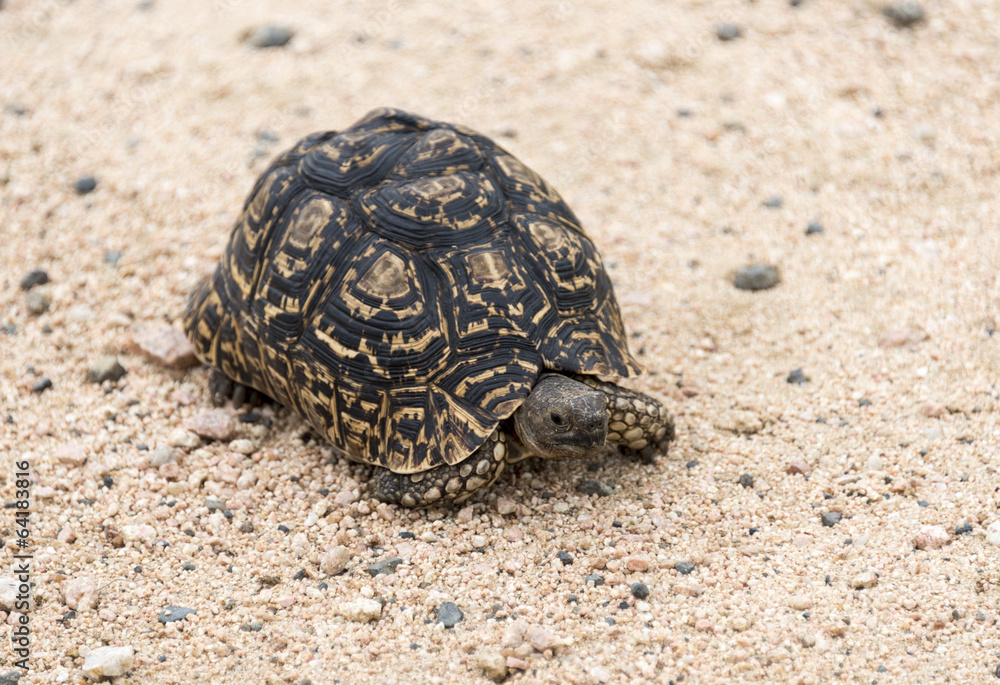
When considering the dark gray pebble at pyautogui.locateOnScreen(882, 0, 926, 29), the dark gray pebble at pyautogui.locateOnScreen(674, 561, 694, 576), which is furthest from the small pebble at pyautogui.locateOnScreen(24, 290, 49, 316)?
the dark gray pebble at pyautogui.locateOnScreen(882, 0, 926, 29)

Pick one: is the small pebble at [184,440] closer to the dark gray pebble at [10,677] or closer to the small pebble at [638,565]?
the dark gray pebble at [10,677]

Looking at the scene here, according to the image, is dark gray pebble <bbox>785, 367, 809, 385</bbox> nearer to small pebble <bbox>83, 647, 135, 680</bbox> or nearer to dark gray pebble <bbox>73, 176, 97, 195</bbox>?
small pebble <bbox>83, 647, 135, 680</bbox>

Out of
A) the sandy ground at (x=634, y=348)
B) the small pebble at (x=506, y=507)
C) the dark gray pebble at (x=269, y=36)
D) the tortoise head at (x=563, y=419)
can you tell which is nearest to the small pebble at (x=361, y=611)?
the sandy ground at (x=634, y=348)

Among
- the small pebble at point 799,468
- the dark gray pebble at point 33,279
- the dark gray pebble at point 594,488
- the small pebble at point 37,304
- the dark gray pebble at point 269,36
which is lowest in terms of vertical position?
the small pebble at point 799,468

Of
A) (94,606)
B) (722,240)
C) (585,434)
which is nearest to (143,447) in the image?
(94,606)

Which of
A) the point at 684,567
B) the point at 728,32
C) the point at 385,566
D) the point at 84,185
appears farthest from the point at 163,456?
the point at 728,32

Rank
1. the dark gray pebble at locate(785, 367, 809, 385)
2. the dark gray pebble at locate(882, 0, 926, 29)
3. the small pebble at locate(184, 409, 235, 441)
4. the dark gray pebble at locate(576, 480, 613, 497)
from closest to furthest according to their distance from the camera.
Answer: the dark gray pebble at locate(576, 480, 613, 497) < the small pebble at locate(184, 409, 235, 441) < the dark gray pebble at locate(785, 367, 809, 385) < the dark gray pebble at locate(882, 0, 926, 29)
